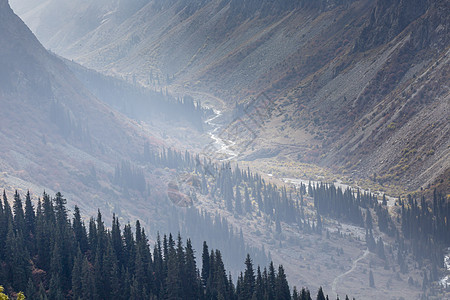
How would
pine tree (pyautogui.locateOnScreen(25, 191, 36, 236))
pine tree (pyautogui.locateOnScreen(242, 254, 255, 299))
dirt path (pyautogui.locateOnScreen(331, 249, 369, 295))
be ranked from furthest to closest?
dirt path (pyautogui.locateOnScreen(331, 249, 369, 295)), pine tree (pyautogui.locateOnScreen(25, 191, 36, 236)), pine tree (pyautogui.locateOnScreen(242, 254, 255, 299))

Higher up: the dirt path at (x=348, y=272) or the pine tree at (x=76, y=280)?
the dirt path at (x=348, y=272)

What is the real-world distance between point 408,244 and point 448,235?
414 inches

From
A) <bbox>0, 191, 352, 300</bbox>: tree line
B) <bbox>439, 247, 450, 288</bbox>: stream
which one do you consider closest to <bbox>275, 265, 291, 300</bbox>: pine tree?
<bbox>0, 191, 352, 300</bbox>: tree line

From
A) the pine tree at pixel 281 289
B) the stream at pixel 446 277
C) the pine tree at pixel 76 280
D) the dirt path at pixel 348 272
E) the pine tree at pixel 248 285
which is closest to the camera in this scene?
the pine tree at pixel 76 280

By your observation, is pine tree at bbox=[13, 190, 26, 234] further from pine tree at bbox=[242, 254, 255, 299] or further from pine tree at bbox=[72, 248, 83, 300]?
pine tree at bbox=[242, 254, 255, 299]

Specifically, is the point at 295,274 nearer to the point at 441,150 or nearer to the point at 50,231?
the point at 441,150

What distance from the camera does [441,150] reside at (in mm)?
187125

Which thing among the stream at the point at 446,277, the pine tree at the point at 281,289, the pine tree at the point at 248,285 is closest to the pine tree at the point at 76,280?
the pine tree at the point at 248,285

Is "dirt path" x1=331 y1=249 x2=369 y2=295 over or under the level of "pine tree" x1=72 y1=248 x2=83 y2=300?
over

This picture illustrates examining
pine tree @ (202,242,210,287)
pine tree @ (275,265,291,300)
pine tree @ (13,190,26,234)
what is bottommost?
pine tree @ (275,265,291,300)

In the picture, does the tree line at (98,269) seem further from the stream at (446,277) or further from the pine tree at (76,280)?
the stream at (446,277)

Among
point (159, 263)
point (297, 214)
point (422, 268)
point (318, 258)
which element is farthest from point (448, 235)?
point (159, 263)

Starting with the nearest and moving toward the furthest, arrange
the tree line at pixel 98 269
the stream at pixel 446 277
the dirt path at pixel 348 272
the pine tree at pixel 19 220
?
the tree line at pixel 98 269 → the pine tree at pixel 19 220 → the stream at pixel 446 277 → the dirt path at pixel 348 272

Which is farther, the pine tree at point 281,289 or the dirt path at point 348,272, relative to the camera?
the dirt path at point 348,272
